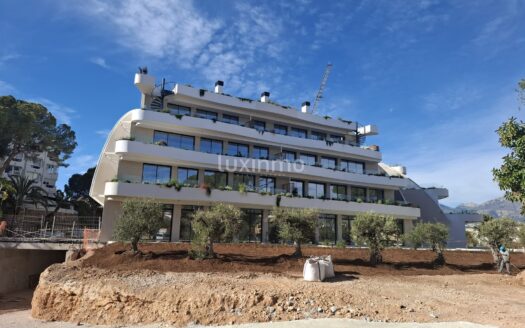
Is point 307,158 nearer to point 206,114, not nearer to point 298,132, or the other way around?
point 298,132

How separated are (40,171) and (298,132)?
57.0m

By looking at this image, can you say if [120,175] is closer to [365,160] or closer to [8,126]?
[8,126]

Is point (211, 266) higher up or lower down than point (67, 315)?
higher up

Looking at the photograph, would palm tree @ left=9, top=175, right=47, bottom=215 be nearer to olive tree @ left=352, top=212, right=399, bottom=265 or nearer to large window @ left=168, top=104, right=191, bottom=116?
large window @ left=168, top=104, right=191, bottom=116

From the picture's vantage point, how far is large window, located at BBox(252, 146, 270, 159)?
37.2 metres

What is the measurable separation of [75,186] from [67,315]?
193 ft

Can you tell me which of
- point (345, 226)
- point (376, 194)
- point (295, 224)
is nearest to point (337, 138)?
point (376, 194)

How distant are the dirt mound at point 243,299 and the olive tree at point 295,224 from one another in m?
4.25

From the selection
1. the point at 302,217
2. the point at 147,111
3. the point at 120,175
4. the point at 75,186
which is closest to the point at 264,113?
the point at 147,111

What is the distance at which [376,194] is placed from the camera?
4341 cm

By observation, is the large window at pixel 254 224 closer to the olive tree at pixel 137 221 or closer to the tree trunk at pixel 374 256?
the tree trunk at pixel 374 256

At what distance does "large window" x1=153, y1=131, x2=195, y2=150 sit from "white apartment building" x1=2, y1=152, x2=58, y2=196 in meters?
43.2

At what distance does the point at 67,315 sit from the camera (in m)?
13.1

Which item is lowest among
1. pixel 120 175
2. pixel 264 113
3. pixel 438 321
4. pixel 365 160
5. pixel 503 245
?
pixel 438 321
